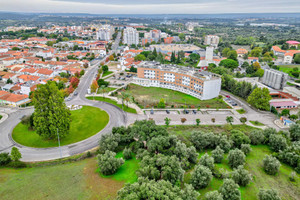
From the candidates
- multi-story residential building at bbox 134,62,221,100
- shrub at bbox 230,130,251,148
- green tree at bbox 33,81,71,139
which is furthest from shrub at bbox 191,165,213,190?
multi-story residential building at bbox 134,62,221,100

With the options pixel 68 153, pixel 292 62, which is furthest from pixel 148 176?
pixel 292 62

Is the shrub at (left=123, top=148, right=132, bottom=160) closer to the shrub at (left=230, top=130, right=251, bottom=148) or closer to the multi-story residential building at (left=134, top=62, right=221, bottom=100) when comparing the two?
the shrub at (left=230, top=130, right=251, bottom=148)

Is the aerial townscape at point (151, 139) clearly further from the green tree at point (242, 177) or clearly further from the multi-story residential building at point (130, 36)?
the multi-story residential building at point (130, 36)

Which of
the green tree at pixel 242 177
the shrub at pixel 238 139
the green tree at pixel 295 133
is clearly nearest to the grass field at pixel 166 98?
the green tree at pixel 295 133

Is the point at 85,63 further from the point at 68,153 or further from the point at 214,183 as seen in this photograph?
the point at 214,183

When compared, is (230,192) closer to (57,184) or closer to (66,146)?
(57,184)
